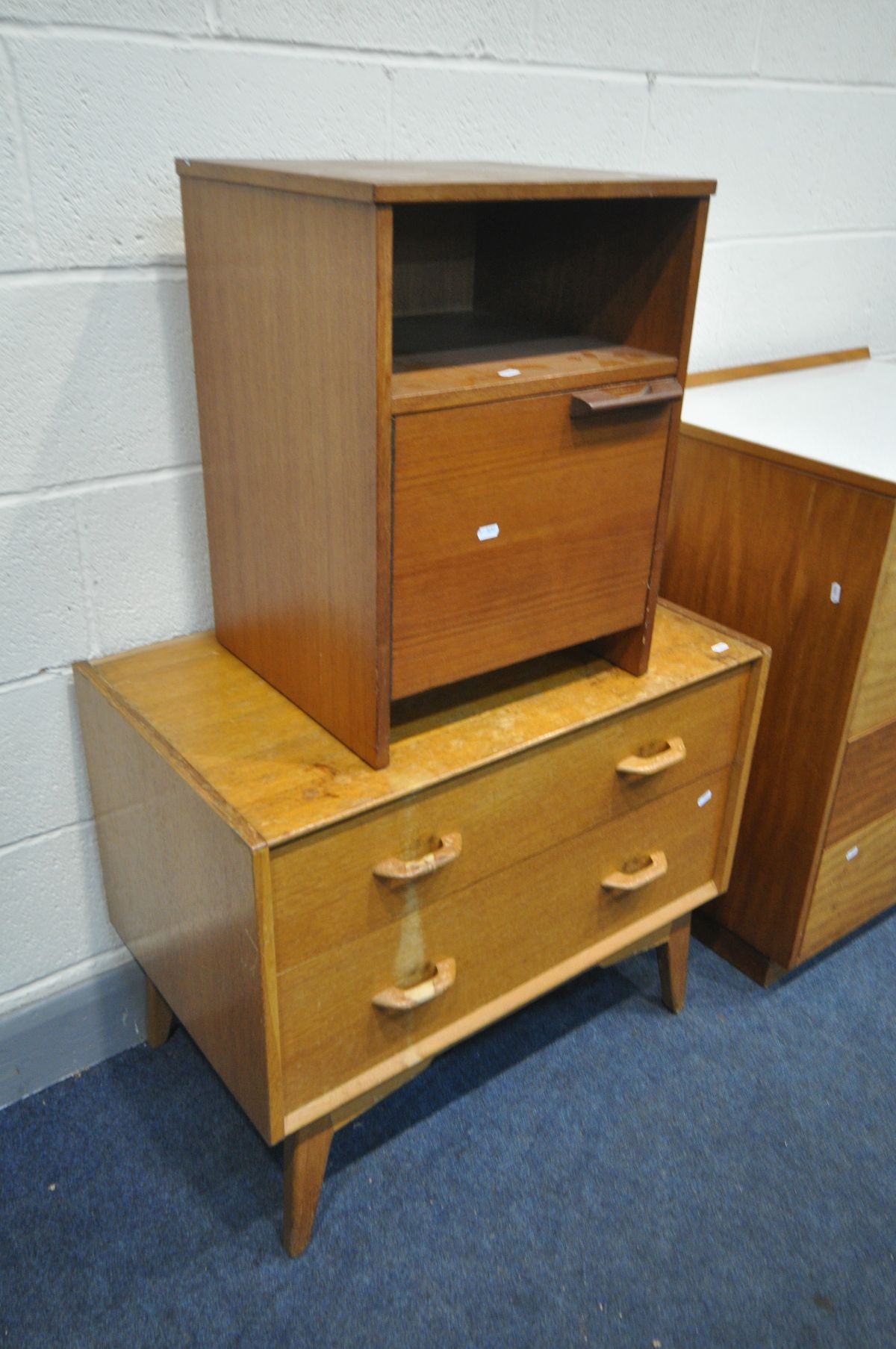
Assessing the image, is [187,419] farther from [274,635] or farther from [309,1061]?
[309,1061]

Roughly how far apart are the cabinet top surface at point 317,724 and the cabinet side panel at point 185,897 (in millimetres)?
30

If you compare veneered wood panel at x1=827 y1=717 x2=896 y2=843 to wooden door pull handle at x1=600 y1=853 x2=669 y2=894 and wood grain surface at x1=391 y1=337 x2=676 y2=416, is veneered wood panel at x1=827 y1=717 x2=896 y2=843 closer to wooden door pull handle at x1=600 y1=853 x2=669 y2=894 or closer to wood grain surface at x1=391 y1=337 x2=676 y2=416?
wooden door pull handle at x1=600 y1=853 x2=669 y2=894

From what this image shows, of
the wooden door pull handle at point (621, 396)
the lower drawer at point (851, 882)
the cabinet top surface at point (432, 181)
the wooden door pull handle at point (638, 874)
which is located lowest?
the lower drawer at point (851, 882)

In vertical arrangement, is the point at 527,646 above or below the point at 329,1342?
above

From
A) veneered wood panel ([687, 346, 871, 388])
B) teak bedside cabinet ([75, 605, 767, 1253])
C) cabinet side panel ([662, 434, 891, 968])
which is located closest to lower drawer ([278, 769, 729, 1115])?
teak bedside cabinet ([75, 605, 767, 1253])

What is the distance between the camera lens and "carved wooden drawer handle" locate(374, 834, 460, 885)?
38.9 inches

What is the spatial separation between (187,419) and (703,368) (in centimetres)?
97

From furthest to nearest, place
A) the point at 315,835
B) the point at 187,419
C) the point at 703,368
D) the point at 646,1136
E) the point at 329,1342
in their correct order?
the point at 703,368 < the point at 646,1136 < the point at 187,419 < the point at 329,1342 < the point at 315,835

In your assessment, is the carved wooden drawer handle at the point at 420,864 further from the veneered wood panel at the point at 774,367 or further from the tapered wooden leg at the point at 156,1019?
the veneered wood panel at the point at 774,367

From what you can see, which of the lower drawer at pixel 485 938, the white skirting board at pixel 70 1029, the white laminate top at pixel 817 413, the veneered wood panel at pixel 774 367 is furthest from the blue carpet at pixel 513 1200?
the veneered wood panel at pixel 774 367

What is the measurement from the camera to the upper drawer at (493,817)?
0.95m

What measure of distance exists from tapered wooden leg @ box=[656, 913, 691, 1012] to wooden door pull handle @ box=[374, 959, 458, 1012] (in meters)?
0.45

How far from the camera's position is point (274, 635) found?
111 centimetres

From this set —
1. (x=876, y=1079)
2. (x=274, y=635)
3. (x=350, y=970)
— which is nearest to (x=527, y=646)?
(x=274, y=635)
